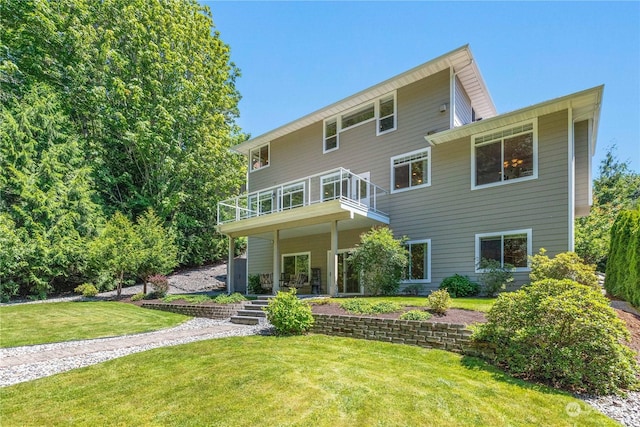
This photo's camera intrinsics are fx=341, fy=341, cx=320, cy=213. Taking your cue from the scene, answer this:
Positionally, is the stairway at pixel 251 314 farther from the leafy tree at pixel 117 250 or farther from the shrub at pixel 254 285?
the leafy tree at pixel 117 250

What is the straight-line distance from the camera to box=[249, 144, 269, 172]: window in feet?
58.2

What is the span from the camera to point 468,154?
11398 mm

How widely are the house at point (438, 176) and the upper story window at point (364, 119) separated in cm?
4

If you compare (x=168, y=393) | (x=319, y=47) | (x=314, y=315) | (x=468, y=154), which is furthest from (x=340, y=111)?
(x=168, y=393)

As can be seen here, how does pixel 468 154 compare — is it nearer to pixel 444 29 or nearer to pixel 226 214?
pixel 444 29

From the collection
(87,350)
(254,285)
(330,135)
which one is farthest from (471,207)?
(87,350)

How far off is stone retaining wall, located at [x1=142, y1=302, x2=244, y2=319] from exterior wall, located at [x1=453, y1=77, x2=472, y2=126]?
9.68m

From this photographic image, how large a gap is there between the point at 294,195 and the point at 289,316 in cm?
921

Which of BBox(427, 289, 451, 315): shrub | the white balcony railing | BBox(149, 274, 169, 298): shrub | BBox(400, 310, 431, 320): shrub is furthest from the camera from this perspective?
BBox(149, 274, 169, 298): shrub

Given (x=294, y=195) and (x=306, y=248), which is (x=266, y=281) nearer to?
(x=306, y=248)

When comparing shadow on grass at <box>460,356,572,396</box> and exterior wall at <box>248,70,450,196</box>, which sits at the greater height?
exterior wall at <box>248,70,450,196</box>

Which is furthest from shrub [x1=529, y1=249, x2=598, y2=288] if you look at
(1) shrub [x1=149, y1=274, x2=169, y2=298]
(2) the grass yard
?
(1) shrub [x1=149, y1=274, x2=169, y2=298]

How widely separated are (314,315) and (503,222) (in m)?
6.68

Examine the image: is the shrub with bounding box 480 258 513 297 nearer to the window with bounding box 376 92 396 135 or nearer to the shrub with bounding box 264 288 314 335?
the shrub with bounding box 264 288 314 335
